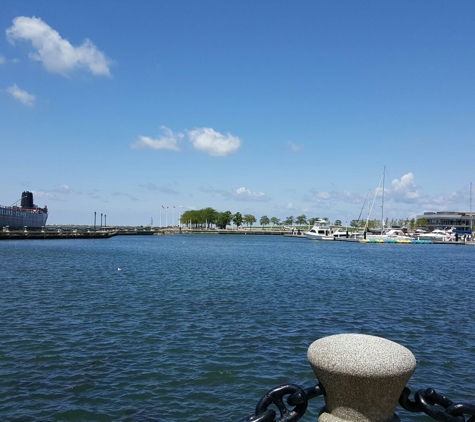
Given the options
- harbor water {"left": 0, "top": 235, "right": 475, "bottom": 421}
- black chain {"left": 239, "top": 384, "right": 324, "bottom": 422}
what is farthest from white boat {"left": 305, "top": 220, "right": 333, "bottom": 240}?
black chain {"left": 239, "top": 384, "right": 324, "bottom": 422}

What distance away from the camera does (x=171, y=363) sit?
15.1 m

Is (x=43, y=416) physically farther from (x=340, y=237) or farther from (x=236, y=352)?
(x=340, y=237)

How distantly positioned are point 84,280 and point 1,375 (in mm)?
25592

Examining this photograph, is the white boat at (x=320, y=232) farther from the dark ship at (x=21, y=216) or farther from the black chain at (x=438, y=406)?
the black chain at (x=438, y=406)

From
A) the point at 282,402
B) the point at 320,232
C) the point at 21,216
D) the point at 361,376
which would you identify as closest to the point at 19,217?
the point at 21,216

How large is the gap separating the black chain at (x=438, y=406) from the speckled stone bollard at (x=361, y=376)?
0.66 ft

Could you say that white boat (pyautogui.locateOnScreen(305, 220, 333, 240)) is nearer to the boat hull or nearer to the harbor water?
the boat hull

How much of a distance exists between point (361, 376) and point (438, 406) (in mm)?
1032

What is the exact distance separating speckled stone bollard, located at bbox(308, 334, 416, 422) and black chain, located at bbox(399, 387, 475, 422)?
0.20 metres

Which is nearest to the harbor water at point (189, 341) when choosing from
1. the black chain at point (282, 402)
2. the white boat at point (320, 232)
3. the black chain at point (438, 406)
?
the black chain at point (282, 402)

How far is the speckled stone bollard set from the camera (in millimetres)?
4695

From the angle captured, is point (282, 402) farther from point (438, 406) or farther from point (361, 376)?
point (438, 406)

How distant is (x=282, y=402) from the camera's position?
15.6 feet

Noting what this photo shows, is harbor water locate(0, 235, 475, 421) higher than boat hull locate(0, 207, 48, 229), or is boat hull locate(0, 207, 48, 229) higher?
boat hull locate(0, 207, 48, 229)
